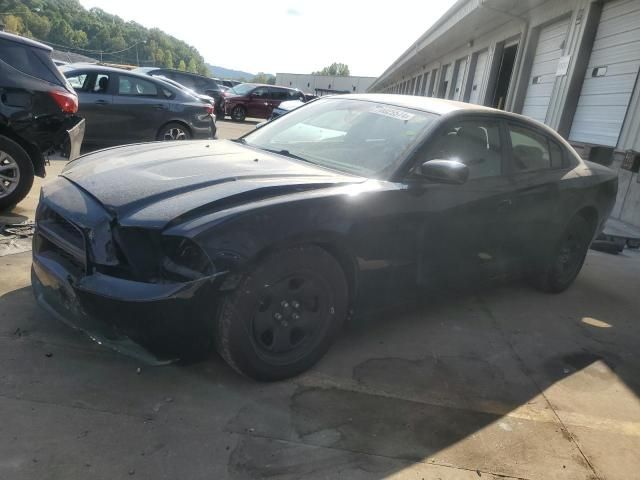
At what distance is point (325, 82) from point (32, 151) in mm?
78016

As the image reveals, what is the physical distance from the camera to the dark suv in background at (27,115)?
4.85 meters

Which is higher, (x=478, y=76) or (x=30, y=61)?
(x=478, y=76)

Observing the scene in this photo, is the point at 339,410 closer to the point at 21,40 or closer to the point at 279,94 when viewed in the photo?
the point at 21,40

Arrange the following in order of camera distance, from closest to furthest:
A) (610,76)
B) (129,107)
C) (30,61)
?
(30,61)
(610,76)
(129,107)

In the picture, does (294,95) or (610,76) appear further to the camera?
(294,95)

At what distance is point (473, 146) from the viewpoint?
3637 mm

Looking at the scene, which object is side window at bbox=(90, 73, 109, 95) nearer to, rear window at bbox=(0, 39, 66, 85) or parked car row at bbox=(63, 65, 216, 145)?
parked car row at bbox=(63, 65, 216, 145)

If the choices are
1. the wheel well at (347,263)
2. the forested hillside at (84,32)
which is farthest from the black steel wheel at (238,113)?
the forested hillside at (84,32)

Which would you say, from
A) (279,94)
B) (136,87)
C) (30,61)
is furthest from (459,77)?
(30,61)

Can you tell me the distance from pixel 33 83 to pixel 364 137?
11.5 ft

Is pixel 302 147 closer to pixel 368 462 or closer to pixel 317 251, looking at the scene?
pixel 317 251

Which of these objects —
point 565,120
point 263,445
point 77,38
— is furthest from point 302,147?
point 77,38

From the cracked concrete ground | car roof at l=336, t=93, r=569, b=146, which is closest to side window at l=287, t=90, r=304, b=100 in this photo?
car roof at l=336, t=93, r=569, b=146

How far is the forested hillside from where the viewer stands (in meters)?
81.9
